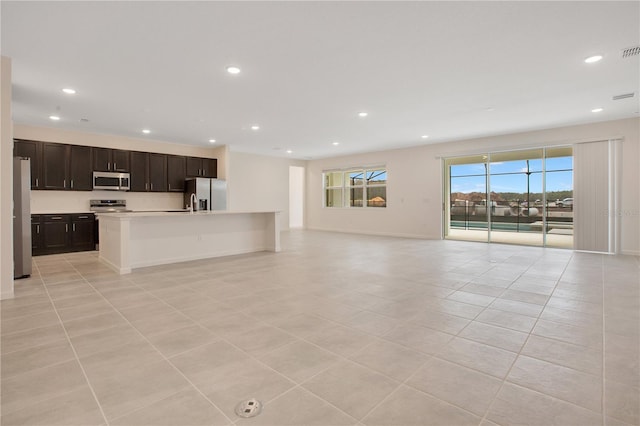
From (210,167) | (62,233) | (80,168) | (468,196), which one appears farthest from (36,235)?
(468,196)

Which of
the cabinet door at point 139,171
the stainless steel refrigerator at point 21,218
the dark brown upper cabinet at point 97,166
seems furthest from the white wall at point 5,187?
the cabinet door at point 139,171

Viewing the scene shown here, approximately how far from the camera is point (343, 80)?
4480 millimetres

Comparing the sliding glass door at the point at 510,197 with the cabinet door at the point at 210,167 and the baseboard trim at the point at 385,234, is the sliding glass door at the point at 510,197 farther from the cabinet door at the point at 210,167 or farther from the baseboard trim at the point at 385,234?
the cabinet door at the point at 210,167

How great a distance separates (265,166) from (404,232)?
5.38 m

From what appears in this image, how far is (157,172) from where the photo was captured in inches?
342

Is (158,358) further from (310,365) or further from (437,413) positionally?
(437,413)

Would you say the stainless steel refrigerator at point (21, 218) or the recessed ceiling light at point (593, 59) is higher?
the recessed ceiling light at point (593, 59)

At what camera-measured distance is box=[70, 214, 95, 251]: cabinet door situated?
728cm

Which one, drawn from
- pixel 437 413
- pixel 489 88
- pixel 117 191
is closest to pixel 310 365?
pixel 437 413

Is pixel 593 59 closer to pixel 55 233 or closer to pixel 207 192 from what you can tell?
pixel 207 192

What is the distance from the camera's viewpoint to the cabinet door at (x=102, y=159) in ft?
25.3

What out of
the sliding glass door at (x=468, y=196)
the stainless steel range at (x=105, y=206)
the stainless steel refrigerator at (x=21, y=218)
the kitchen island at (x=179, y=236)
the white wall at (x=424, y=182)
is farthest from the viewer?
the sliding glass door at (x=468, y=196)

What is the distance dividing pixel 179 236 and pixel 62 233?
11.0ft

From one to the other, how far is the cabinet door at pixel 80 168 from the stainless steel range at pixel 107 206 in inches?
15.1
